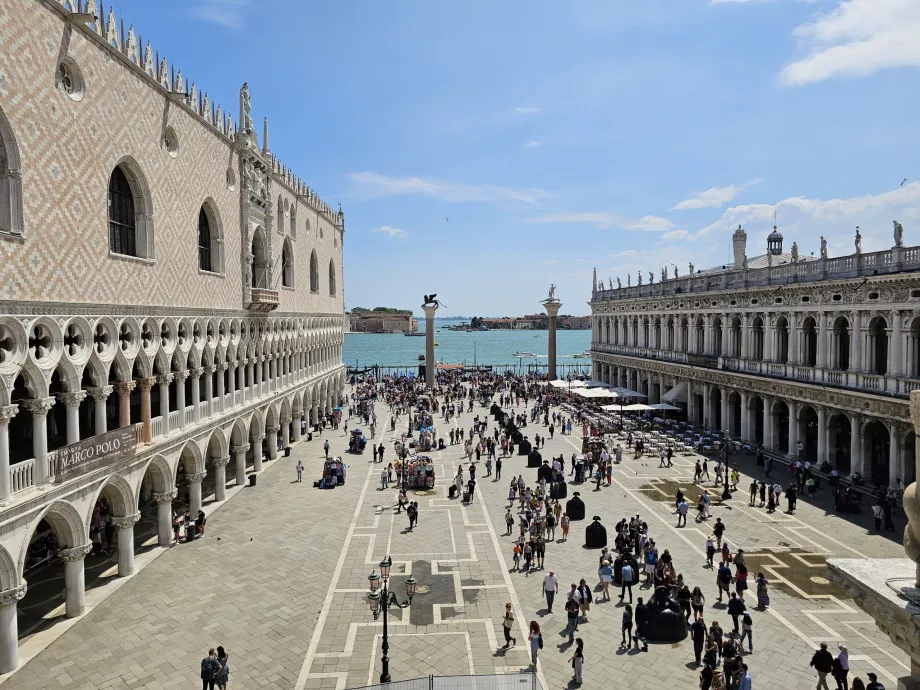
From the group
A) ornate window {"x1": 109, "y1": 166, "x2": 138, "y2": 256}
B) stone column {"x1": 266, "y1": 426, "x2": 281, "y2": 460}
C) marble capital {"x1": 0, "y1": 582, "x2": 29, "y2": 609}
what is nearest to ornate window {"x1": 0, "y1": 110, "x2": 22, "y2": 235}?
ornate window {"x1": 109, "y1": 166, "x2": 138, "y2": 256}

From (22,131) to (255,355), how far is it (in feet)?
57.5

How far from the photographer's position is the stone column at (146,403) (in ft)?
62.8

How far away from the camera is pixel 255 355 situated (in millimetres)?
30188

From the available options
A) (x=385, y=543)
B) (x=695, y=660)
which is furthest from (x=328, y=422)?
(x=695, y=660)

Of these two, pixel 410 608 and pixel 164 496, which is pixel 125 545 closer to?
pixel 164 496

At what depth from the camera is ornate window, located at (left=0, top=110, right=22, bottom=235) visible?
13.2 m

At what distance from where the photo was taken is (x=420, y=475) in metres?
27.8

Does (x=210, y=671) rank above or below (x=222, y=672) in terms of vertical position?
above

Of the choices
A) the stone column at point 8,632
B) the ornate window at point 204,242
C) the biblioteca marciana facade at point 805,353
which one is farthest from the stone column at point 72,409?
the biblioteca marciana facade at point 805,353

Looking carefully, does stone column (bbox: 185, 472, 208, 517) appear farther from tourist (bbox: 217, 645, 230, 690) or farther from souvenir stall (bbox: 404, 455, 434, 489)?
tourist (bbox: 217, 645, 230, 690)

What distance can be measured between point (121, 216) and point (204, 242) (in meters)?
7.02

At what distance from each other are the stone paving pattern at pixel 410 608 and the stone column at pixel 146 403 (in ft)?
13.4

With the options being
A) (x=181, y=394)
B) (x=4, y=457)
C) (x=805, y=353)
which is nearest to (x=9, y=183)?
(x=4, y=457)

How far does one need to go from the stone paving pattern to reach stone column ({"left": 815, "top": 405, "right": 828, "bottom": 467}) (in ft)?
16.3
